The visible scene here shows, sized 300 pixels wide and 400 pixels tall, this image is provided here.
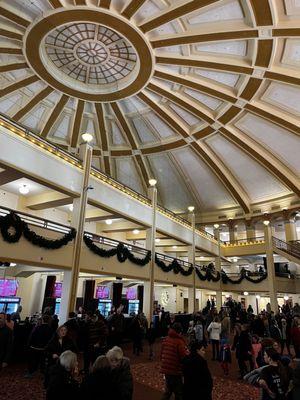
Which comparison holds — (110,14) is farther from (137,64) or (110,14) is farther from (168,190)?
(168,190)

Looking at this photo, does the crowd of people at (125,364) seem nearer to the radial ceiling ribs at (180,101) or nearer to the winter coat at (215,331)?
the winter coat at (215,331)

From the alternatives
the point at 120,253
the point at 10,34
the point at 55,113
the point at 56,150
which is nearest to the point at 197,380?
the point at 56,150

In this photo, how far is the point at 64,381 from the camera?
3.13m

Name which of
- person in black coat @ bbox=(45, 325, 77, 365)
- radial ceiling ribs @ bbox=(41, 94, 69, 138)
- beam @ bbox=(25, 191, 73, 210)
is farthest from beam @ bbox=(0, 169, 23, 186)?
radial ceiling ribs @ bbox=(41, 94, 69, 138)

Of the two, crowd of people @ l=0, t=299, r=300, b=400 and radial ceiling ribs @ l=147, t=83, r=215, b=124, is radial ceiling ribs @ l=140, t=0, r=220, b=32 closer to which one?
radial ceiling ribs @ l=147, t=83, r=215, b=124

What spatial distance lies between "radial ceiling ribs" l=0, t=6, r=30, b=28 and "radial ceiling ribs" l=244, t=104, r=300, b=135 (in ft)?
37.5

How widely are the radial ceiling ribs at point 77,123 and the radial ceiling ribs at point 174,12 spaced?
23.7 ft

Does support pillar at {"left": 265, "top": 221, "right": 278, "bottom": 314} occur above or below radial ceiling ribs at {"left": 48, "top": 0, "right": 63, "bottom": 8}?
below

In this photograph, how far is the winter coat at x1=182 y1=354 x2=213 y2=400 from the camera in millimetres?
3607

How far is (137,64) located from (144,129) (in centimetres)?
658

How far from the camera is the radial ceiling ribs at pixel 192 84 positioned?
51.1 ft

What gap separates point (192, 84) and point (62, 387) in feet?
50.0

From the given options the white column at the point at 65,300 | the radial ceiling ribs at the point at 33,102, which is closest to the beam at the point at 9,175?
the white column at the point at 65,300

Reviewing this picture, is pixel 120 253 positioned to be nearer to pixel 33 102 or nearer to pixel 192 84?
pixel 192 84
